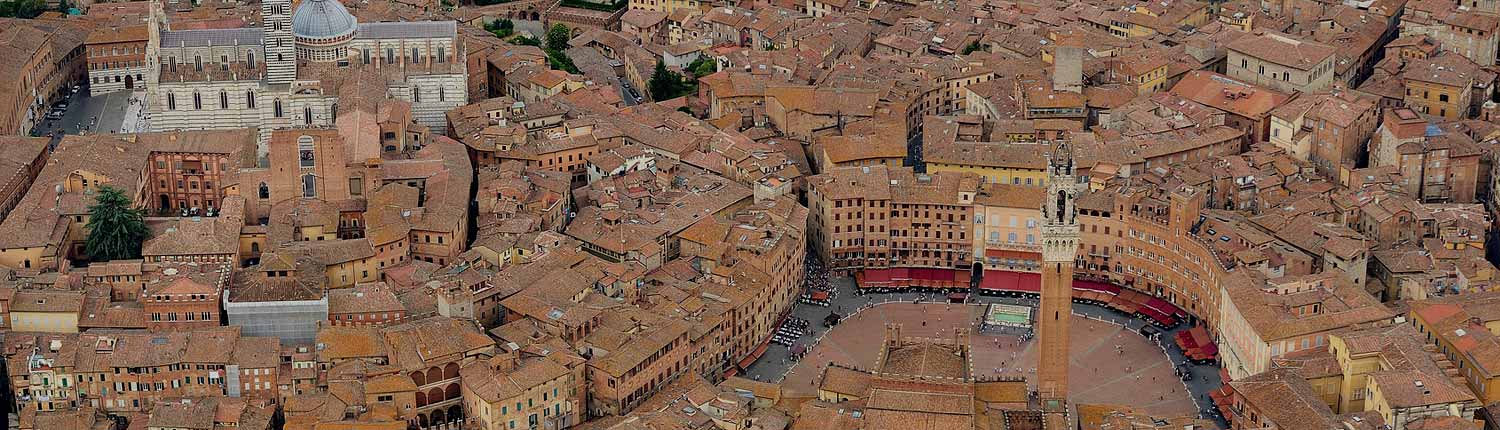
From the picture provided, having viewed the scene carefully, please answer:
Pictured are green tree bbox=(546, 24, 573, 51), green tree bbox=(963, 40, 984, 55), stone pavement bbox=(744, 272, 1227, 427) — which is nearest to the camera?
stone pavement bbox=(744, 272, 1227, 427)

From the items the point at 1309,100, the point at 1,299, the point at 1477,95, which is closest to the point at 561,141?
the point at 1,299

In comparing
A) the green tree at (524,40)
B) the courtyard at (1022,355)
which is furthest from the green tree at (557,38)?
the courtyard at (1022,355)

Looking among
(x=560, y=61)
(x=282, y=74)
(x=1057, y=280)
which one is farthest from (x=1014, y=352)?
(x=560, y=61)

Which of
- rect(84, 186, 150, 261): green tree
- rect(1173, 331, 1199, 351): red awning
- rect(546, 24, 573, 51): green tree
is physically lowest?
rect(1173, 331, 1199, 351): red awning

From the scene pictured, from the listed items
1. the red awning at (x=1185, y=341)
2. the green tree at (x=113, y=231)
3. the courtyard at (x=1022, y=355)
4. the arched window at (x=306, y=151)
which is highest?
the arched window at (x=306, y=151)

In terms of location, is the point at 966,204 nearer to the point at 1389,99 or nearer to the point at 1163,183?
the point at 1163,183

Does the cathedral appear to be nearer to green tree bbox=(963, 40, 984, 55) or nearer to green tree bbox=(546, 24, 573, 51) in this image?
green tree bbox=(546, 24, 573, 51)

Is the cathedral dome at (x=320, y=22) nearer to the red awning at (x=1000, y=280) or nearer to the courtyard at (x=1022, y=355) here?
the courtyard at (x=1022, y=355)

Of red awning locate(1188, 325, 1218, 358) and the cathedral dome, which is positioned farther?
the cathedral dome

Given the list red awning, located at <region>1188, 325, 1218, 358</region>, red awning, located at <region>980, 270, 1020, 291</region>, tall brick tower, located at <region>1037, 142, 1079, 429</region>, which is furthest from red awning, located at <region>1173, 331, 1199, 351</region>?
tall brick tower, located at <region>1037, 142, 1079, 429</region>
